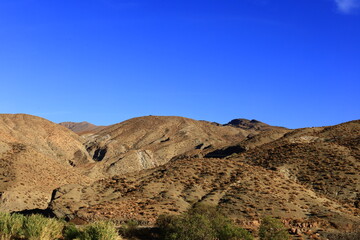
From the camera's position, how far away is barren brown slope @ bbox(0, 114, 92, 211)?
48875 mm

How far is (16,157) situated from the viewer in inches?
2436

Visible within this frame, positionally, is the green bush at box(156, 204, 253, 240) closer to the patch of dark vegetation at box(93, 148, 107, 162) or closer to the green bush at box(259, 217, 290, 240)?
the green bush at box(259, 217, 290, 240)

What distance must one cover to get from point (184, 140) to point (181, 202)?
84577 mm

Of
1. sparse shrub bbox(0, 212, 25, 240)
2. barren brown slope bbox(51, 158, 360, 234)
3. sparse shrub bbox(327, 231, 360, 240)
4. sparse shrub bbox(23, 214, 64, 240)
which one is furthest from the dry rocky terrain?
sparse shrub bbox(23, 214, 64, 240)

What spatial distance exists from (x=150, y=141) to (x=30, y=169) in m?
62.5

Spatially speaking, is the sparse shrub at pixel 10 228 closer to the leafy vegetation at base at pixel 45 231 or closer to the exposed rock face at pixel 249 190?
the leafy vegetation at base at pixel 45 231

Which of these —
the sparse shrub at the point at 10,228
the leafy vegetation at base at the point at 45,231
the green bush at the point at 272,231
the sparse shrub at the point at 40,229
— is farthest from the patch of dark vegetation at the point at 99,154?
the sparse shrub at the point at 40,229

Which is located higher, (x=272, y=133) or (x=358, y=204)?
→ (x=272, y=133)

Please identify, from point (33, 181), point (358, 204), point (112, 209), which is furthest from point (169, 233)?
point (33, 181)

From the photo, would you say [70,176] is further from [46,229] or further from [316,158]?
[46,229]

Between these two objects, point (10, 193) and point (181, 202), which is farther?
point (10, 193)

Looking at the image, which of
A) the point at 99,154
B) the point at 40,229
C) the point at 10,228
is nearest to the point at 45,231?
the point at 40,229

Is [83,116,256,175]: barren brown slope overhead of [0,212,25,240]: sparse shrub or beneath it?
overhead

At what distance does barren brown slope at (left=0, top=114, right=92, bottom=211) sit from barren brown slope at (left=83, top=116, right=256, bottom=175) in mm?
9820
